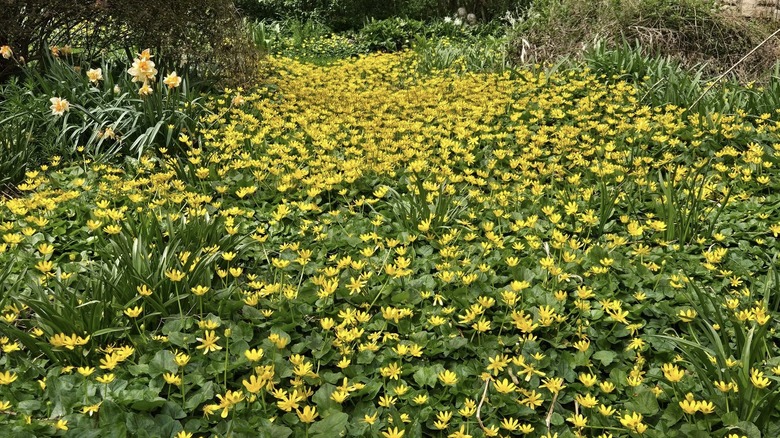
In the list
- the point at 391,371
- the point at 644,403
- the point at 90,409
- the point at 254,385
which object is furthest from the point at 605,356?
the point at 90,409

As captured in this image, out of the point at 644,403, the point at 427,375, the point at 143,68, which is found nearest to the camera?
the point at 644,403

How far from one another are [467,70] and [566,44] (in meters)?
1.20

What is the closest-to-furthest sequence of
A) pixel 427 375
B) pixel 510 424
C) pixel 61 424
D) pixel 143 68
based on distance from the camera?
1. pixel 61 424
2. pixel 510 424
3. pixel 427 375
4. pixel 143 68

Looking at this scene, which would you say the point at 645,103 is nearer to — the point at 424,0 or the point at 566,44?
the point at 566,44

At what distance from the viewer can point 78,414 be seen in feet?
5.70

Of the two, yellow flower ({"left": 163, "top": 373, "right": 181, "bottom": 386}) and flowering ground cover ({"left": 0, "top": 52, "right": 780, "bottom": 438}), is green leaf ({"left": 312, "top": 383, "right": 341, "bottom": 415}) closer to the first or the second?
flowering ground cover ({"left": 0, "top": 52, "right": 780, "bottom": 438})

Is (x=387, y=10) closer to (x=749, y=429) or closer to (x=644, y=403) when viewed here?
(x=644, y=403)

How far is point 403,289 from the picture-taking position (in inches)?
96.8

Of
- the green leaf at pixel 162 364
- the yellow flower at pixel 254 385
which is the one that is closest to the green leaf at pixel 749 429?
the yellow flower at pixel 254 385

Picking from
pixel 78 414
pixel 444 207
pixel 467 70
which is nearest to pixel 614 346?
pixel 444 207

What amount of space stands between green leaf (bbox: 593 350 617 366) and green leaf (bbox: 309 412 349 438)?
911 mm

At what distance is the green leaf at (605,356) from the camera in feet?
6.75

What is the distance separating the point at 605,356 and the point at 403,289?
31.8 inches

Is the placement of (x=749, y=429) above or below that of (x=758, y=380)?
below
